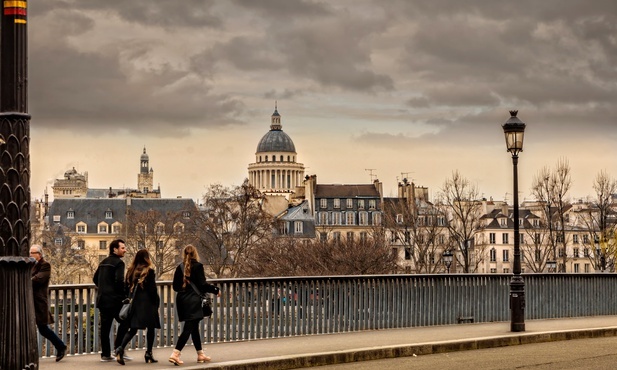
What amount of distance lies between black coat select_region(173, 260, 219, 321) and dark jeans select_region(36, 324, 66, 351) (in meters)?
1.71

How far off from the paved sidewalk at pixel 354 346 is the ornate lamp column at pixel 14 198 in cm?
498

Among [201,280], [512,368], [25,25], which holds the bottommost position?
[512,368]

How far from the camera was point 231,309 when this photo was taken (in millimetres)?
20469

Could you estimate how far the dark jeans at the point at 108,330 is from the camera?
17219 millimetres

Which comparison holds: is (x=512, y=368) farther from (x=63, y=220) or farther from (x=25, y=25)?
(x=63, y=220)

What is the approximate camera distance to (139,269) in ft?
56.0

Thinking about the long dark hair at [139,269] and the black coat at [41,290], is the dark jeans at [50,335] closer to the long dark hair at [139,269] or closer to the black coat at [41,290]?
the black coat at [41,290]

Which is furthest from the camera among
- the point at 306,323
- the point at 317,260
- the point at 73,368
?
the point at 317,260

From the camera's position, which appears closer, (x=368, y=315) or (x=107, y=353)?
(x=107, y=353)

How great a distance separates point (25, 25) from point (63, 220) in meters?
168

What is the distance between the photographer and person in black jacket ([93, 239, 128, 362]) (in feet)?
56.1

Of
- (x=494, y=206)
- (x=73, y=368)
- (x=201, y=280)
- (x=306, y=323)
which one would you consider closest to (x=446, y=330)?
(x=306, y=323)

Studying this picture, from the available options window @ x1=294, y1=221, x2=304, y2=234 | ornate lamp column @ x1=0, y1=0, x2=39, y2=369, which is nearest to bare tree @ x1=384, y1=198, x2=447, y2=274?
window @ x1=294, y1=221, x2=304, y2=234

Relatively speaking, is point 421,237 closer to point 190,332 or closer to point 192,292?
point 192,292
